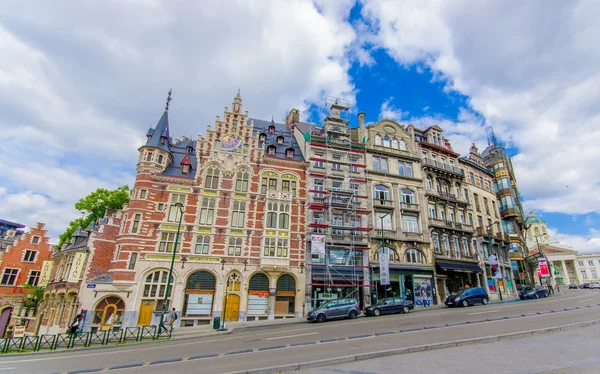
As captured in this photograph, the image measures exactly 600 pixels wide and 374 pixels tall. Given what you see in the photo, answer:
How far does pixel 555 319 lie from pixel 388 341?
10798 mm

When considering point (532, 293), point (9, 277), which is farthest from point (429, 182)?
point (9, 277)

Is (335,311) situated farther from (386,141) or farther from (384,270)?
(386,141)

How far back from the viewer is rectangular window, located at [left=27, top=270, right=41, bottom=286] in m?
36.4

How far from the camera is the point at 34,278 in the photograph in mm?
36750

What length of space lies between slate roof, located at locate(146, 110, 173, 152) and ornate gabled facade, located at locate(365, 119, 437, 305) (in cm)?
2264

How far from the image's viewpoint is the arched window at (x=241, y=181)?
97.8 ft

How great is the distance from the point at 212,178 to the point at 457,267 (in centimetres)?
2896

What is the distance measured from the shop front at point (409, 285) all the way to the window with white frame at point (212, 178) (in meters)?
18.3

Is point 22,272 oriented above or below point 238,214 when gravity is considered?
below

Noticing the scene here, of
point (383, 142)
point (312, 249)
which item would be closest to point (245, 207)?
point (312, 249)

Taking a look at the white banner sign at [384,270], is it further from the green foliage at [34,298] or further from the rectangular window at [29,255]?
the rectangular window at [29,255]

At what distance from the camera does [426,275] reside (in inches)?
1240

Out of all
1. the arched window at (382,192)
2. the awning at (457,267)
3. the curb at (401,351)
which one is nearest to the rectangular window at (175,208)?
the arched window at (382,192)

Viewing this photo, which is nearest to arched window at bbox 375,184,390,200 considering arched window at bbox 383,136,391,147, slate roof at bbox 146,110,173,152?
arched window at bbox 383,136,391,147
